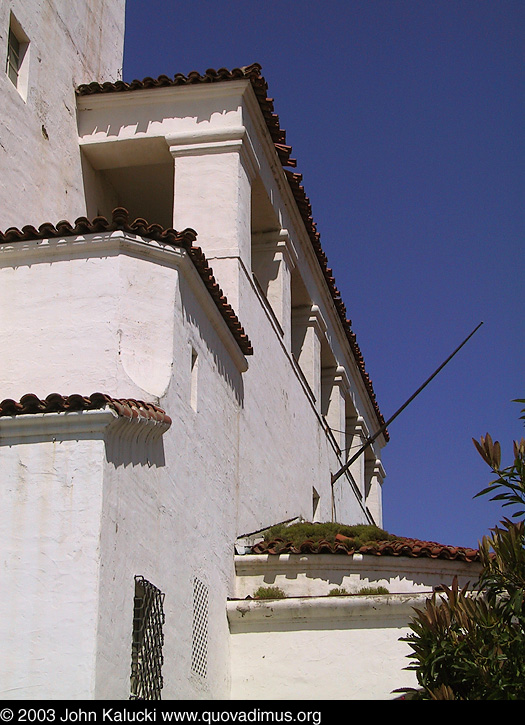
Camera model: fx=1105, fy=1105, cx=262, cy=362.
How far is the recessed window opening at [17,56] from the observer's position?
1394 cm

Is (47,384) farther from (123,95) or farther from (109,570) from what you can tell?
(123,95)

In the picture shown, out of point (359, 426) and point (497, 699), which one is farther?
point (359, 426)

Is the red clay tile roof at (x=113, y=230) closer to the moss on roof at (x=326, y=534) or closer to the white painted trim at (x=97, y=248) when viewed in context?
the white painted trim at (x=97, y=248)

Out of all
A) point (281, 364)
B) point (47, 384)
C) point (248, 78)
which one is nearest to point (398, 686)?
point (47, 384)

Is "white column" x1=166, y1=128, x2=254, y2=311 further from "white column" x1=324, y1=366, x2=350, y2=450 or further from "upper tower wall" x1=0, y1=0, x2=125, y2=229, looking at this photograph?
"white column" x1=324, y1=366, x2=350, y2=450

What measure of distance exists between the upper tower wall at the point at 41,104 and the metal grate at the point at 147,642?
4.97 metres

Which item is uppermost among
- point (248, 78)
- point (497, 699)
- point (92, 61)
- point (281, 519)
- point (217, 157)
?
point (92, 61)

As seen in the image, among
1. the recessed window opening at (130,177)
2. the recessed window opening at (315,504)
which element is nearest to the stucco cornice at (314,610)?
the recessed window opening at (130,177)

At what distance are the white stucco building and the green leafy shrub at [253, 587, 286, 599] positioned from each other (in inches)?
7.4

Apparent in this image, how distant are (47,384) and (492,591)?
449 centimetres

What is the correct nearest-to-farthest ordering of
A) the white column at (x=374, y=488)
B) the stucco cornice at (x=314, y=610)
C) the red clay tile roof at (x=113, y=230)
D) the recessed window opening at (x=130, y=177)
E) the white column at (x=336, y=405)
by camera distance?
the red clay tile roof at (x=113, y=230) → the stucco cornice at (x=314, y=610) → the recessed window opening at (x=130, y=177) → the white column at (x=336, y=405) → the white column at (x=374, y=488)

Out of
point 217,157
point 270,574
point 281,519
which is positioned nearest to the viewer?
point 270,574

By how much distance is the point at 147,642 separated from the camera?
374 inches

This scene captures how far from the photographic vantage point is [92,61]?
16.5 m
